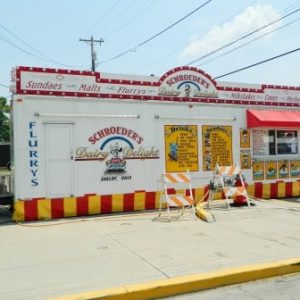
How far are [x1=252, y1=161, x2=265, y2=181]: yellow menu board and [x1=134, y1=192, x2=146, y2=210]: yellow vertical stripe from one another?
3.74 meters

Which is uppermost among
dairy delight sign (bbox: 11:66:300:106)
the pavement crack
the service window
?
dairy delight sign (bbox: 11:66:300:106)

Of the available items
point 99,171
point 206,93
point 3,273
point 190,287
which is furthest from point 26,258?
point 206,93

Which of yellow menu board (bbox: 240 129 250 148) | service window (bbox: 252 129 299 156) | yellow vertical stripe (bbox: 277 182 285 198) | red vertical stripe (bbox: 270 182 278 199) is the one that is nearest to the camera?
yellow menu board (bbox: 240 129 250 148)

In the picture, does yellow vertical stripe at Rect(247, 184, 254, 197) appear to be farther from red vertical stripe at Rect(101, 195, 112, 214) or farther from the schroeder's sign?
red vertical stripe at Rect(101, 195, 112, 214)

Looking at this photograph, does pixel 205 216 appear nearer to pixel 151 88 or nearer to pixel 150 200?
pixel 150 200

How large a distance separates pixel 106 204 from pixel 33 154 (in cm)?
226

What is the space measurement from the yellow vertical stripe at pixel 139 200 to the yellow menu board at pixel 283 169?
186 inches

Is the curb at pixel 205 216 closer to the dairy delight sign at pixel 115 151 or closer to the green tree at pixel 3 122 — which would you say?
the dairy delight sign at pixel 115 151

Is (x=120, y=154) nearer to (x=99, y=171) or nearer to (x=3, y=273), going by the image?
(x=99, y=171)

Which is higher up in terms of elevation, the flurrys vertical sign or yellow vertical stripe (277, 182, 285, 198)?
the flurrys vertical sign

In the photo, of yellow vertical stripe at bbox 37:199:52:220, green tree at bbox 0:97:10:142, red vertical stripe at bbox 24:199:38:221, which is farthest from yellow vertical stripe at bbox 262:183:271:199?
green tree at bbox 0:97:10:142

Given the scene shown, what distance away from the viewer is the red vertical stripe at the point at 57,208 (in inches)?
449

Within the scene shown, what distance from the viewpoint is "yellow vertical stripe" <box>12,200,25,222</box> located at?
36.2 feet

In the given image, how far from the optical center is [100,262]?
7055 millimetres
